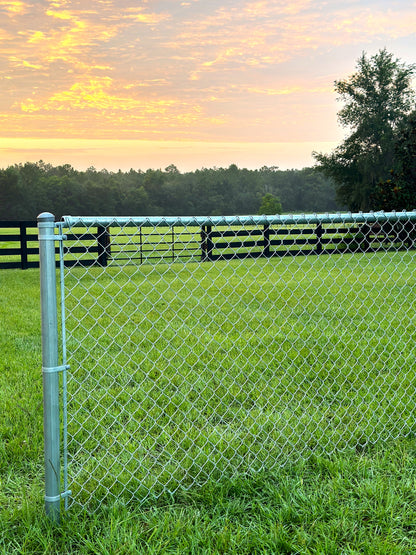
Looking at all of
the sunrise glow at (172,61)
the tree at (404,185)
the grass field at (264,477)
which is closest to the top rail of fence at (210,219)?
the grass field at (264,477)

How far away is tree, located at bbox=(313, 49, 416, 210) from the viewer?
32.9m

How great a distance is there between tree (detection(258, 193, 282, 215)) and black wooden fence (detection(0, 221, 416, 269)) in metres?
32.4

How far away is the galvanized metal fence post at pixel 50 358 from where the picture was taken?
6.38 feet

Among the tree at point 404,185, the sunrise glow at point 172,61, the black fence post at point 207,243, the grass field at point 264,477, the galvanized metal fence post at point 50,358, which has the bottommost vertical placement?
the grass field at point 264,477

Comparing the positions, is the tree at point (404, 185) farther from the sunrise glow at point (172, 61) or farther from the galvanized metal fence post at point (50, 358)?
the galvanized metal fence post at point (50, 358)

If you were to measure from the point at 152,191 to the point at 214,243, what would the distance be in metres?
52.2

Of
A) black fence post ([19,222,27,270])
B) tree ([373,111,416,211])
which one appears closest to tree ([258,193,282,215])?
tree ([373,111,416,211])

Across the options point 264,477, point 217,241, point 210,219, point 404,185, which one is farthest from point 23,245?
point 404,185

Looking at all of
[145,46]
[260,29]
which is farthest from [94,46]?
[260,29]

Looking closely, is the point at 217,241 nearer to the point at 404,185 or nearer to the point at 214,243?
the point at 404,185

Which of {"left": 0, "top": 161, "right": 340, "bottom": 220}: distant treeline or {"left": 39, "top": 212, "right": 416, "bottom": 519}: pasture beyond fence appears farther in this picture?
{"left": 0, "top": 161, "right": 340, "bottom": 220}: distant treeline

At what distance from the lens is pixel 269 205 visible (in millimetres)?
52719

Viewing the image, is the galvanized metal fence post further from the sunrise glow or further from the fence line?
the sunrise glow

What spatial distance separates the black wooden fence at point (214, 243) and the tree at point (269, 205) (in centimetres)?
3242
